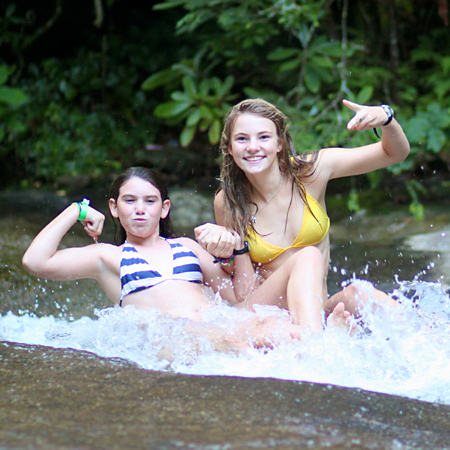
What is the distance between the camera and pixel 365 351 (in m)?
2.45

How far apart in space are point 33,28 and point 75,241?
160 inches

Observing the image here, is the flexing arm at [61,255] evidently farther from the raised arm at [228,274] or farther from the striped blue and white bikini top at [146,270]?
the raised arm at [228,274]

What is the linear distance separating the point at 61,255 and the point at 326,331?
1.23m

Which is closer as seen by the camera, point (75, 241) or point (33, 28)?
point (75, 241)

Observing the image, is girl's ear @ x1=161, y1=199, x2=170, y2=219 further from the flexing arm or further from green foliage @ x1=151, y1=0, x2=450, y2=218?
green foliage @ x1=151, y1=0, x2=450, y2=218

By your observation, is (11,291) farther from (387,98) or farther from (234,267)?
(387,98)

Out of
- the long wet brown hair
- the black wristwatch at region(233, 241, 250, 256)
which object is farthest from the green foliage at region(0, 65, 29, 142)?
the black wristwatch at region(233, 241, 250, 256)

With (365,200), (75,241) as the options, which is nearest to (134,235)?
(75,241)

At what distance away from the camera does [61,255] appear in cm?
286

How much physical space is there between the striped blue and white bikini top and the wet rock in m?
0.64

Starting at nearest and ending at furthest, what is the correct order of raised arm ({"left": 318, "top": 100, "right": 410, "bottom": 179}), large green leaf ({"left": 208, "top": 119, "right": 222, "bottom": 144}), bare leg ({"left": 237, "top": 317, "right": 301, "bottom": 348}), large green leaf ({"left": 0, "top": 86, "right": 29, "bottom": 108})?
bare leg ({"left": 237, "top": 317, "right": 301, "bottom": 348}) → raised arm ({"left": 318, "top": 100, "right": 410, "bottom": 179}) → large green leaf ({"left": 208, "top": 119, "right": 222, "bottom": 144}) → large green leaf ({"left": 0, "top": 86, "right": 29, "bottom": 108})

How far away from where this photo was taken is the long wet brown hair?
3.04m

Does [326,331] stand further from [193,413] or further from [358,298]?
[193,413]

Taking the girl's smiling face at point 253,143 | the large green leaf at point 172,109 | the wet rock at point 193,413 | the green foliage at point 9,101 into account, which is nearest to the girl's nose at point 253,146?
the girl's smiling face at point 253,143
